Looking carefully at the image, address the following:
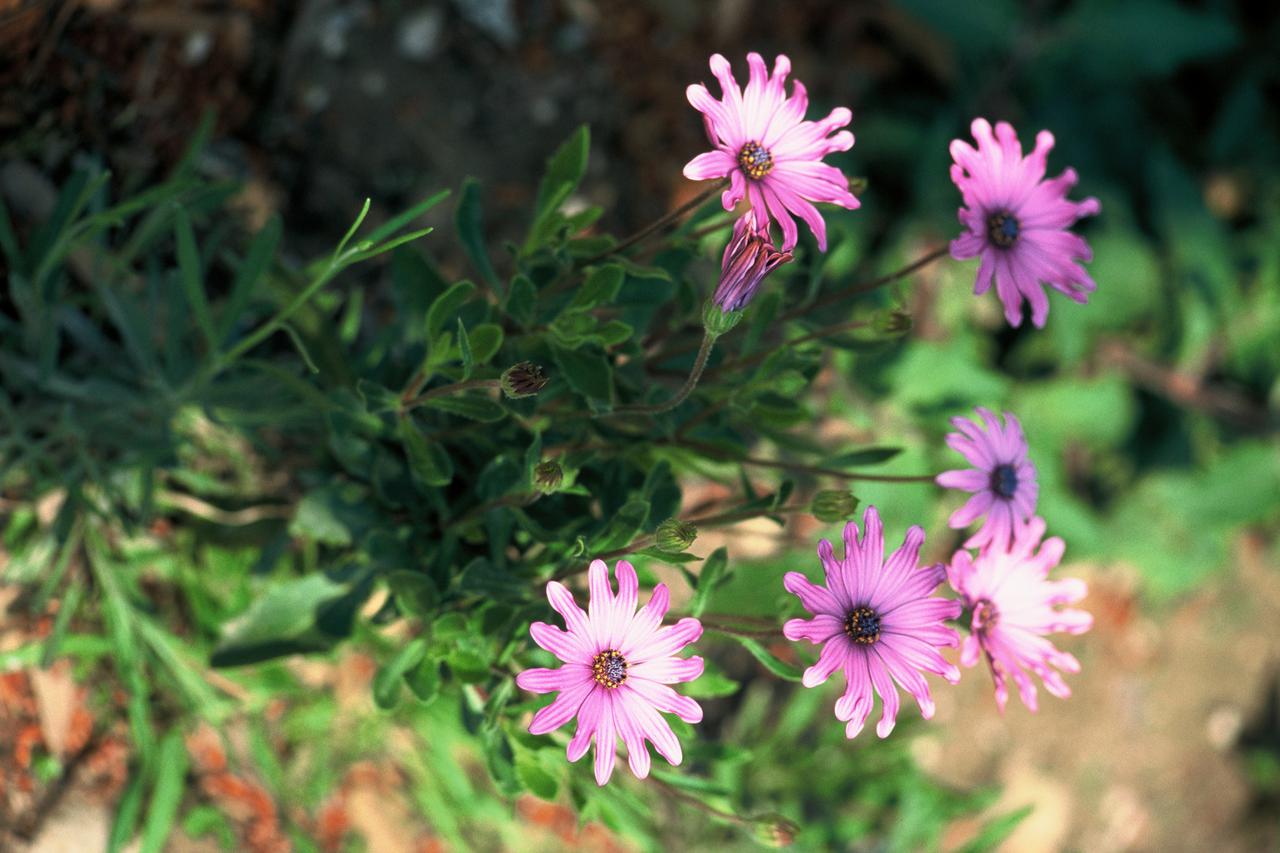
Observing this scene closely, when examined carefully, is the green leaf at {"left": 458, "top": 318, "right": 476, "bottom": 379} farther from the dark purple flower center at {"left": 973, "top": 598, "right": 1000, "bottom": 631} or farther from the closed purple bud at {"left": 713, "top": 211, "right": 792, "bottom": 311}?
the dark purple flower center at {"left": 973, "top": 598, "right": 1000, "bottom": 631}

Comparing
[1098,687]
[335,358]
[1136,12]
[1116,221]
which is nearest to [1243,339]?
[1116,221]

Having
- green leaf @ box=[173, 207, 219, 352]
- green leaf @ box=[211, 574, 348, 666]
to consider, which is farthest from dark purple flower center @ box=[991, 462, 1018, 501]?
green leaf @ box=[173, 207, 219, 352]

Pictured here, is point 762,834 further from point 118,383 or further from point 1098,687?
point 1098,687

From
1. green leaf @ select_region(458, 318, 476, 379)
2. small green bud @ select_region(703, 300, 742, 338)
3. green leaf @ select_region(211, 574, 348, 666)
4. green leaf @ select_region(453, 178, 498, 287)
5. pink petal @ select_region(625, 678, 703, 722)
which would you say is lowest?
green leaf @ select_region(211, 574, 348, 666)

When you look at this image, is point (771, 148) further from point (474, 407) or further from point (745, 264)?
point (474, 407)

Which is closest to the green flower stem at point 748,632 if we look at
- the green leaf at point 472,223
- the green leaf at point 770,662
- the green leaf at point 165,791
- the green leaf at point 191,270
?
the green leaf at point 770,662

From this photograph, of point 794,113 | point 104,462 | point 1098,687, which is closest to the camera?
point 794,113
